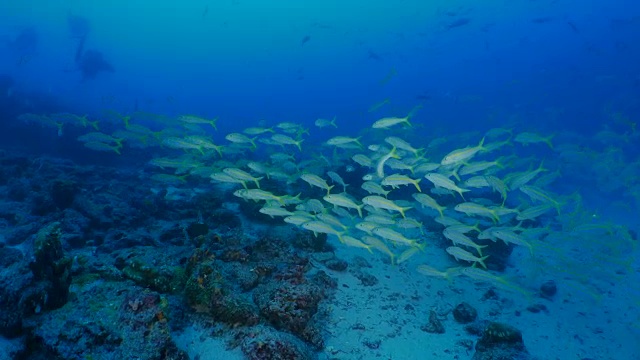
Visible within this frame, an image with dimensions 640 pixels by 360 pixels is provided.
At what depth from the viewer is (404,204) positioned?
8.25 metres

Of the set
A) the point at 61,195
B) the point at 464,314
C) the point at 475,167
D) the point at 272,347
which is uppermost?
the point at 475,167

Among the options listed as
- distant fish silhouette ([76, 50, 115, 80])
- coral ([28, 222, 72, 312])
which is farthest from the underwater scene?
distant fish silhouette ([76, 50, 115, 80])

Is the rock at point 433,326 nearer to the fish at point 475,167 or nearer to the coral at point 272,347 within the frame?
the coral at point 272,347

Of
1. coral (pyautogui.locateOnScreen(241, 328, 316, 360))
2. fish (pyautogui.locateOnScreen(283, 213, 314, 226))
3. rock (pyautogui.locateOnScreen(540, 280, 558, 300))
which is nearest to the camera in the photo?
→ coral (pyautogui.locateOnScreen(241, 328, 316, 360))

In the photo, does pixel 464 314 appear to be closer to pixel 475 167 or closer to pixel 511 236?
pixel 511 236

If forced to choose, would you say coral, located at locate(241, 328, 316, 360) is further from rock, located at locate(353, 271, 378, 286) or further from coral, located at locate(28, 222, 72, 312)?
rock, located at locate(353, 271, 378, 286)

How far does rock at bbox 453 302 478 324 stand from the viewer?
6.29 m

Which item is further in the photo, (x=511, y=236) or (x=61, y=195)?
(x=61, y=195)

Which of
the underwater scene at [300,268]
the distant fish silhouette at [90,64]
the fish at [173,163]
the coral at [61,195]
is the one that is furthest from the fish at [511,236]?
the distant fish silhouette at [90,64]

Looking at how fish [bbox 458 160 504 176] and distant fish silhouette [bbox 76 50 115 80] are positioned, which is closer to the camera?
fish [bbox 458 160 504 176]

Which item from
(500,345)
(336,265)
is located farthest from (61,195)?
(500,345)

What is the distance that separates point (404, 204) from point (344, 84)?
124824mm

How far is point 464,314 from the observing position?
20.6 feet

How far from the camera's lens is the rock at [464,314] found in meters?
6.29
